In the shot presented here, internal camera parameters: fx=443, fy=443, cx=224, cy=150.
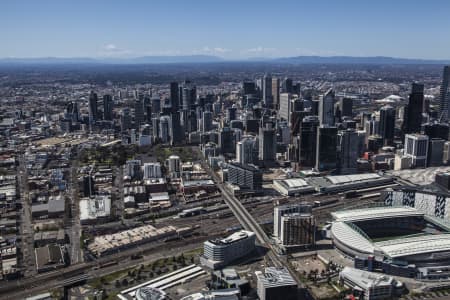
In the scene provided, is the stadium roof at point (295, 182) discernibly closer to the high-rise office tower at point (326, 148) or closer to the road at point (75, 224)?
the high-rise office tower at point (326, 148)

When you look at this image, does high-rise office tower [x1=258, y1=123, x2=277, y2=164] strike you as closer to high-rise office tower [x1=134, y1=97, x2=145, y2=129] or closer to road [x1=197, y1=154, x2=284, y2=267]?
road [x1=197, y1=154, x2=284, y2=267]

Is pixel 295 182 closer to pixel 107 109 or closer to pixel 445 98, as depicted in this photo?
pixel 445 98

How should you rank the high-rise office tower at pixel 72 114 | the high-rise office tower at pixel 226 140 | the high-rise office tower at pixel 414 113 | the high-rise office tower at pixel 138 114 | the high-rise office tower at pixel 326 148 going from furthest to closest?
the high-rise office tower at pixel 72 114, the high-rise office tower at pixel 138 114, the high-rise office tower at pixel 414 113, the high-rise office tower at pixel 226 140, the high-rise office tower at pixel 326 148

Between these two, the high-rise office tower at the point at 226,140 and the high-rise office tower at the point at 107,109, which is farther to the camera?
the high-rise office tower at the point at 107,109

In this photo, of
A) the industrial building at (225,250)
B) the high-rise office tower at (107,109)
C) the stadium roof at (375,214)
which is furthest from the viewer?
the high-rise office tower at (107,109)

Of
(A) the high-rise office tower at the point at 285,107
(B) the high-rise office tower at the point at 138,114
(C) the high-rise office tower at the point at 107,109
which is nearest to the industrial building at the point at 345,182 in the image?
(A) the high-rise office tower at the point at 285,107

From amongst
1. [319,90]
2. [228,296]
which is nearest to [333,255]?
[228,296]
